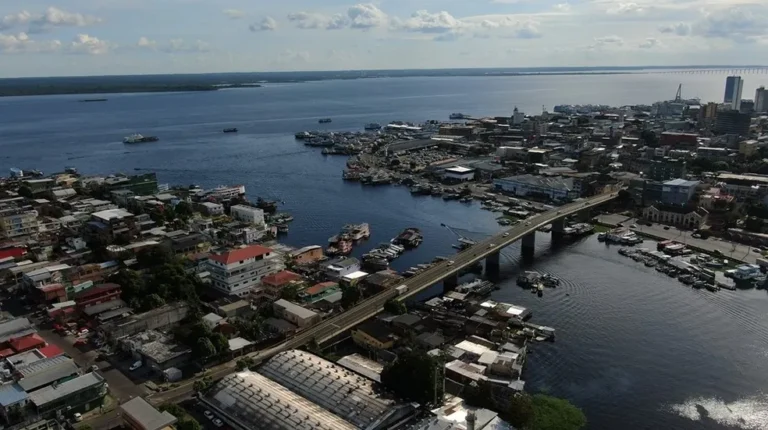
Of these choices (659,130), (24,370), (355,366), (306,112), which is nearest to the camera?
(24,370)

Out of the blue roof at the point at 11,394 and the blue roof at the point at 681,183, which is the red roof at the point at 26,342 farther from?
the blue roof at the point at 681,183

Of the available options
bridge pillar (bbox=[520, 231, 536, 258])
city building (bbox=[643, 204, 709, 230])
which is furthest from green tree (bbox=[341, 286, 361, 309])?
city building (bbox=[643, 204, 709, 230])

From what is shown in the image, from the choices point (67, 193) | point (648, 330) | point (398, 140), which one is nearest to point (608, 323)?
point (648, 330)

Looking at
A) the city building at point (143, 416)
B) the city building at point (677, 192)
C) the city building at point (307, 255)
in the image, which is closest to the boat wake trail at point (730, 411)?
the city building at point (143, 416)

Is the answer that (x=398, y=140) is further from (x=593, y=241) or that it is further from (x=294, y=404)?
(x=294, y=404)

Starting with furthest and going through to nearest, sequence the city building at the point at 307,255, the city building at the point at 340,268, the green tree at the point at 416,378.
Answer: the city building at the point at 307,255
the city building at the point at 340,268
the green tree at the point at 416,378

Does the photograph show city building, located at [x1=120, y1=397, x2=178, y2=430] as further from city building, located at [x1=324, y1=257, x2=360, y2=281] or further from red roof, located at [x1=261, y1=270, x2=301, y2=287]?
city building, located at [x1=324, y1=257, x2=360, y2=281]

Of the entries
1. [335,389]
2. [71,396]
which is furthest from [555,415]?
[71,396]
